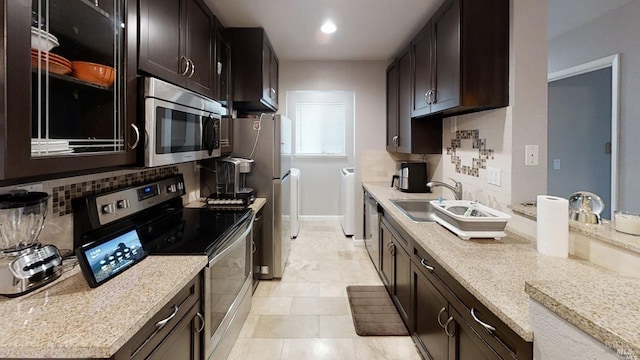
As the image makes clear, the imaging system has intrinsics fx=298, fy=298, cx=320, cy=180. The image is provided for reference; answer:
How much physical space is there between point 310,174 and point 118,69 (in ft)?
14.5

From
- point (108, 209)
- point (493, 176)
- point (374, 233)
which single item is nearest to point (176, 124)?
point (108, 209)

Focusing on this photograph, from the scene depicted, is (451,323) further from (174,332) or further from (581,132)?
(581,132)

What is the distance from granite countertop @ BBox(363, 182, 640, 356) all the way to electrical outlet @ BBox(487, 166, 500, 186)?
40cm

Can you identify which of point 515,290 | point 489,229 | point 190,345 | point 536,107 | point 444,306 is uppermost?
point 536,107

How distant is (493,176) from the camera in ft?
6.49

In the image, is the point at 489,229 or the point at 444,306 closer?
the point at 444,306

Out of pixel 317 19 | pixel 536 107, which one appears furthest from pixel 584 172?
pixel 317 19

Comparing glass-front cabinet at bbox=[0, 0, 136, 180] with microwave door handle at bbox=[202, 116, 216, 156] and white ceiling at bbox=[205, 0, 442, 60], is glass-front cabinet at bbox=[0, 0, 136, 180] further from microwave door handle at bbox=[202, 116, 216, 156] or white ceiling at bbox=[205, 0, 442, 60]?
white ceiling at bbox=[205, 0, 442, 60]

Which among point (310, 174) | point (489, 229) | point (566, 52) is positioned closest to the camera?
point (489, 229)

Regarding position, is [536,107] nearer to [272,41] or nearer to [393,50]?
[393,50]

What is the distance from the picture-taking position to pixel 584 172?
3.33 metres

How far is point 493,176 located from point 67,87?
2.27 metres

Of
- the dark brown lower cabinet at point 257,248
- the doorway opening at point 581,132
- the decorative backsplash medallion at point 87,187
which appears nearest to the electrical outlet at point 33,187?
the decorative backsplash medallion at point 87,187

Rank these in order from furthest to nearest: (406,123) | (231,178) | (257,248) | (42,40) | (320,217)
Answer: (320,217) < (406,123) < (257,248) < (231,178) < (42,40)
